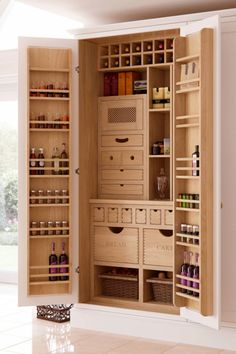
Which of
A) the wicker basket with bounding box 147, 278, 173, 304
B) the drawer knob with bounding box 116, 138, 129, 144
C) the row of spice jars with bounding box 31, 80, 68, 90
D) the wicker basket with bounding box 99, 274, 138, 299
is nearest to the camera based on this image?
the wicker basket with bounding box 147, 278, 173, 304

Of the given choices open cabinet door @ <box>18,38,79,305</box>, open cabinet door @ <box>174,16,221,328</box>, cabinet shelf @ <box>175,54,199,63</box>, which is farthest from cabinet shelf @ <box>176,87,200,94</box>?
open cabinet door @ <box>18,38,79,305</box>

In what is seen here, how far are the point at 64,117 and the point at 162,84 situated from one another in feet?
3.20

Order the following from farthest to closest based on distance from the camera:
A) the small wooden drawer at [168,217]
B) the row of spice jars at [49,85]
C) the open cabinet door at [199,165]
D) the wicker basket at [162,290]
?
the row of spice jars at [49,85]
the wicker basket at [162,290]
the small wooden drawer at [168,217]
the open cabinet door at [199,165]

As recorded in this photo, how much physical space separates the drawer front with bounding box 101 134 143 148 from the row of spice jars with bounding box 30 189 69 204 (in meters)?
0.62

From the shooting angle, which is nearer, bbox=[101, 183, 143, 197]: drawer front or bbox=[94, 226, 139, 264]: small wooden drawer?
bbox=[94, 226, 139, 264]: small wooden drawer

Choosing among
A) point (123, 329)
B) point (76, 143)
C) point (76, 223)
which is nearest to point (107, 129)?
point (76, 143)

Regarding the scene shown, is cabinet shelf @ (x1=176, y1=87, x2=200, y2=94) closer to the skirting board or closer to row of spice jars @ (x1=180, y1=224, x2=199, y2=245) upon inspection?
row of spice jars @ (x1=180, y1=224, x2=199, y2=245)

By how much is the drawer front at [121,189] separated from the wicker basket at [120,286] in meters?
0.76

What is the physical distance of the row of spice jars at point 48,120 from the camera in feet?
19.5

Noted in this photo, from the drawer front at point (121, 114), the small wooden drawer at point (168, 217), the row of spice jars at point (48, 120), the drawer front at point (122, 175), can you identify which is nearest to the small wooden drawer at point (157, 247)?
the small wooden drawer at point (168, 217)

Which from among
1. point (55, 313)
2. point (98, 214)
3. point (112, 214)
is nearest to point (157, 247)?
point (112, 214)

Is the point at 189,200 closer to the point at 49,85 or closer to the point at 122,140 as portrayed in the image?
the point at 122,140

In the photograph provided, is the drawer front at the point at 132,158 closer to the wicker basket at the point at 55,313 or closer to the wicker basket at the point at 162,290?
the wicker basket at the point at 162,290

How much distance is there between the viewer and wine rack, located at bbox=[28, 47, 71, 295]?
5.93 metres
